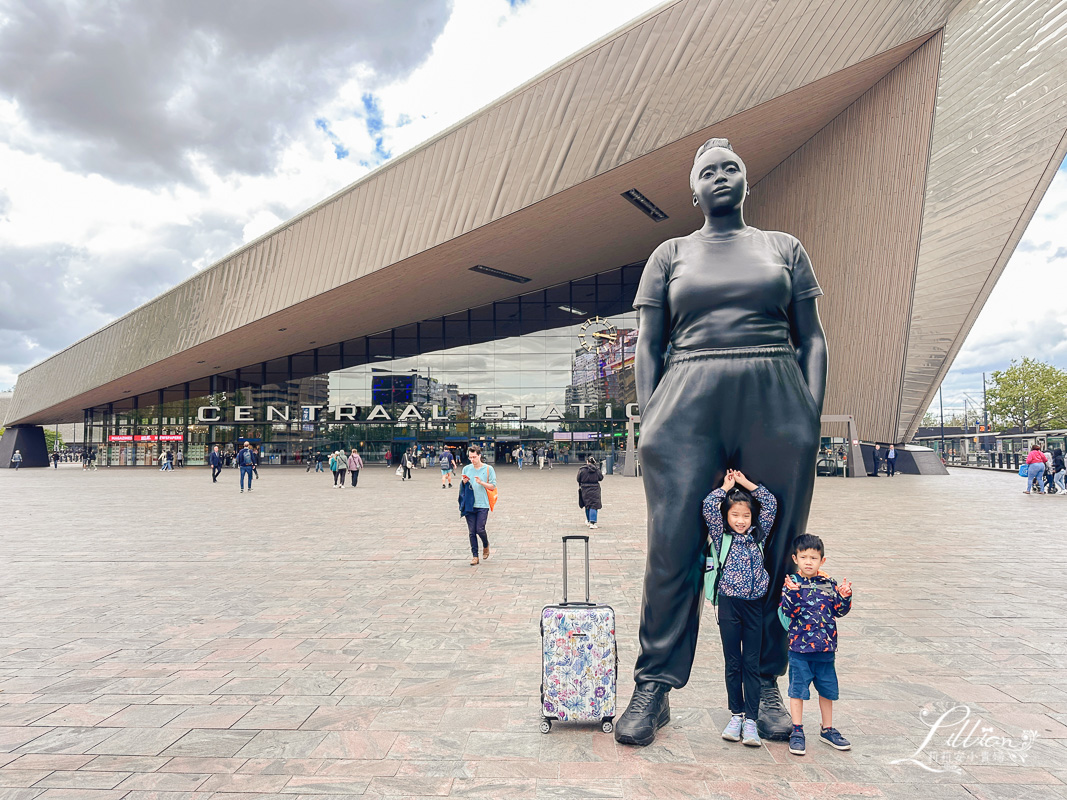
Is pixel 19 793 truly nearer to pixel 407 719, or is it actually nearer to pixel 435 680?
pixel 407 719

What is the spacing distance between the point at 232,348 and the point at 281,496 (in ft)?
50.8

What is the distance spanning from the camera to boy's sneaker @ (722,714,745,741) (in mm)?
3020

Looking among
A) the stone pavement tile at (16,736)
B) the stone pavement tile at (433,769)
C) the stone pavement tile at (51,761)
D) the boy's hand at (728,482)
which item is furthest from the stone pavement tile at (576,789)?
the stone pavement tile at (16,736)

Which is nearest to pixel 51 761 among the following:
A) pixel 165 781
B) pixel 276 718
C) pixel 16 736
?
pixel 16 736

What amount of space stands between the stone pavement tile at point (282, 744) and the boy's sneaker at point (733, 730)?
1.96 m

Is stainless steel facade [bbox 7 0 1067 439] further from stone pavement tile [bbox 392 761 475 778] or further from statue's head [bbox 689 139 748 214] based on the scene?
stone pavement tile [bbox 392 761 475 778]

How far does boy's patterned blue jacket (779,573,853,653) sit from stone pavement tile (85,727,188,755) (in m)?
3.01

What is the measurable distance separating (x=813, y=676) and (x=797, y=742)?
30 cm

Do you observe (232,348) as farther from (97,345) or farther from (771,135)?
(771,135)

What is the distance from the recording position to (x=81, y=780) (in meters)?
2.71

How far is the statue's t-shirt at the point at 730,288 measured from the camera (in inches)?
122

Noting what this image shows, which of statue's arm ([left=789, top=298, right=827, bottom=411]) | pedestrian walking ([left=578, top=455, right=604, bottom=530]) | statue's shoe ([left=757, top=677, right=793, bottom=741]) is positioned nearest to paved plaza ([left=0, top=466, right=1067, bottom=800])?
statue's shoe ([left=757, top=677, right=793, bottom=741])

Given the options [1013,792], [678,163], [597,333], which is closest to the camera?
[1013,792]

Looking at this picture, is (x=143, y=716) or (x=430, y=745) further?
(x=143, y=716)
